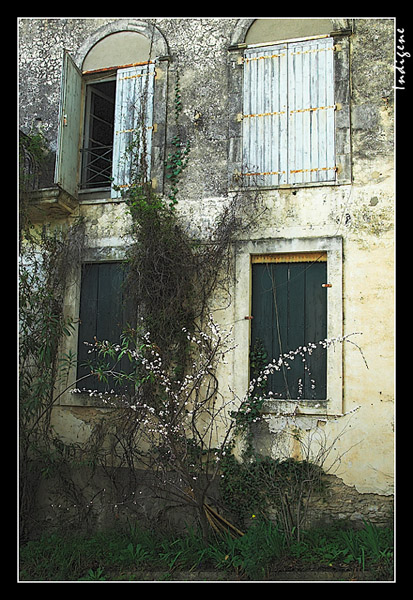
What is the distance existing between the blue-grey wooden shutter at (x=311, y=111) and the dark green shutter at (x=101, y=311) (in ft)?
8.37

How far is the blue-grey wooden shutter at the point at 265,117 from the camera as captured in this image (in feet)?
22.5

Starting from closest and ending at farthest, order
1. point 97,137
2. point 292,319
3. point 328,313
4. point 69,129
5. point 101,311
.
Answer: point 328,313 < point 292,319 < point 101,311 < point 69,129 < point 97,137

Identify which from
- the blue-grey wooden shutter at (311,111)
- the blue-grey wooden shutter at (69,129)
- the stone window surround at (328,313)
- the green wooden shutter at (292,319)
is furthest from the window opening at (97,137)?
the green wooden shutter at (292,319)

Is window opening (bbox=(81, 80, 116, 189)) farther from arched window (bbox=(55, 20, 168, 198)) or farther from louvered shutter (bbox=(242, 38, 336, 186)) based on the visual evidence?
louvered shutter (bbox=(242, 38, 336, 186))

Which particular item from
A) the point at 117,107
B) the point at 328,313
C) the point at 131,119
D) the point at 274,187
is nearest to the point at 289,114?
the point at 274,187

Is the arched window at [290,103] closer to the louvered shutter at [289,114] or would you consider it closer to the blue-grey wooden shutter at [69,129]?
the louvered shutter at [289,114]

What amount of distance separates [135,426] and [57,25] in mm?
5710

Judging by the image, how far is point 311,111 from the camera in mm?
6766

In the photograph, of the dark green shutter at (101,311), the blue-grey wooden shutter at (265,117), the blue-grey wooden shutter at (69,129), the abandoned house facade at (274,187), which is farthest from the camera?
the blue-grey wooden shutter at (69,129)

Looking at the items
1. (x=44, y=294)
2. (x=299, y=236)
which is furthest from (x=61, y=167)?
(x=299, y=236)

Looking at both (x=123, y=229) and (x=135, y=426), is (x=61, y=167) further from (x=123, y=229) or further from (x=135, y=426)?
(x=135, y=426)

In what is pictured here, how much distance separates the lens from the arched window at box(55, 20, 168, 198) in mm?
7305

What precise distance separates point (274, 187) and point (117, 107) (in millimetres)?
2510

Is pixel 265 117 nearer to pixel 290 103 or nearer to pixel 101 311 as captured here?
pixel 290 103
